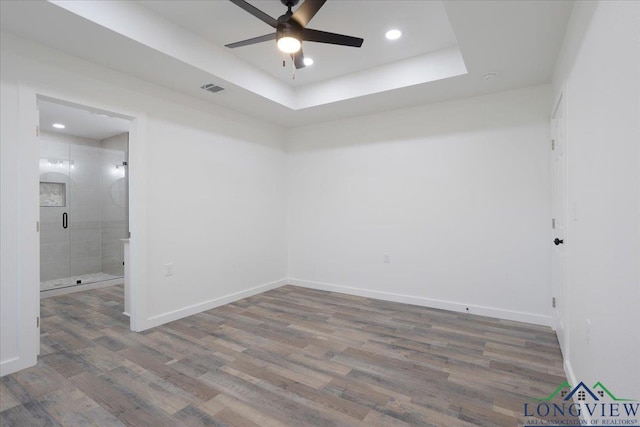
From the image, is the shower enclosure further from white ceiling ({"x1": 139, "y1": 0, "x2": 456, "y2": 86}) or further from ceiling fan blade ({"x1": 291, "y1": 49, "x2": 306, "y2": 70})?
ceiling fan blade ({"x1": 291, "y1": 49, "x2": 306, "y2": 70})

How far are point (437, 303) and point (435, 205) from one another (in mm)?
1232

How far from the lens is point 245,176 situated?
466cm

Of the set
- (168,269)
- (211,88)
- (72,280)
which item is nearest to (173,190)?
(168,269)

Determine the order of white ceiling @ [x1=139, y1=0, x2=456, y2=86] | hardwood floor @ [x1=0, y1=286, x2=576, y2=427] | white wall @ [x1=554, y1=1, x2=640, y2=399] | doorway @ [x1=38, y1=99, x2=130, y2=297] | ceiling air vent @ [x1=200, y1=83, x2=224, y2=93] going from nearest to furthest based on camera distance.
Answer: white wall @ [x1=554, y1=1, x2=640, y2=399] < hardwood floor @ [x1=0, y1=286, x2=576, y2=427] < white ceiling @ [x1=139, y1=0, x2=456, y2=86] < ceiling air vent @ [x1=200, y1=83, x2=224, y2=93] < doorway @ [x1=38, y1=99, x2=130, y2=297]

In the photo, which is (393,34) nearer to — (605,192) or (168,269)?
(605,192)

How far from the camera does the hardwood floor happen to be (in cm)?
200

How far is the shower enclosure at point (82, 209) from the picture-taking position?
5.71 m

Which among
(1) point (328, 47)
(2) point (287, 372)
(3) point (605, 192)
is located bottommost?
(2) point (287, 372)

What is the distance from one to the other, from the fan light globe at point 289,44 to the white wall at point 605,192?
180 centimetres

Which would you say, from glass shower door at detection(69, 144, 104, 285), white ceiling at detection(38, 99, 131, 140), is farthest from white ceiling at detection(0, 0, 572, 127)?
glass shower door at detection(69, 144, 104, 285)

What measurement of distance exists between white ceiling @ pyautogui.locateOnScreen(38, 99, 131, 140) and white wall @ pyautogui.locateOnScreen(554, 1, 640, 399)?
497cm

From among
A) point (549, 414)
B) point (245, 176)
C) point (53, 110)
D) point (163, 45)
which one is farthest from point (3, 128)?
point (549, 414)

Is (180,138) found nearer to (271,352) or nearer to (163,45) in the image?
(163,45)

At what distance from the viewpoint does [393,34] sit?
312 cm
